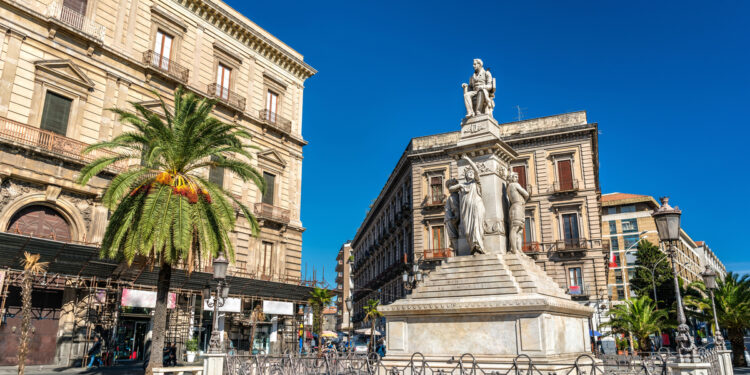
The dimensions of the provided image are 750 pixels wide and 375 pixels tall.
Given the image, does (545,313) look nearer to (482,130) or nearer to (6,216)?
(482,130)

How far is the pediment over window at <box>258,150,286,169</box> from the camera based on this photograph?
2950 centimetres

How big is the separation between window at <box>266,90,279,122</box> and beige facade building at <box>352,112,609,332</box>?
12.4 meters

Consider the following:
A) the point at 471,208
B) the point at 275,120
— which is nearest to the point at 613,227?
the point at 275,120

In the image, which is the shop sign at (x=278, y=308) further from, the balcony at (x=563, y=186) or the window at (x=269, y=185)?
the balcony at (x=563, y=186)

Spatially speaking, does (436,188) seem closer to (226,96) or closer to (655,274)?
(226,96)

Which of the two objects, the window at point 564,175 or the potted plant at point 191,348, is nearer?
the potted plant at point 191,348

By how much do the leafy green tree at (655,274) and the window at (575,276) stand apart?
41.9 ft

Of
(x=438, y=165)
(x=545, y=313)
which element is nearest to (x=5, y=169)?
(x=545, y=313)

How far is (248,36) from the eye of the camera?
3023 centimetres

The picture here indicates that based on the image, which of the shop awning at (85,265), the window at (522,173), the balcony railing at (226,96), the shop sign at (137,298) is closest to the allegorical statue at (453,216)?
the shop awning at (85,265)

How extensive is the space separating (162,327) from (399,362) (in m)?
8.50

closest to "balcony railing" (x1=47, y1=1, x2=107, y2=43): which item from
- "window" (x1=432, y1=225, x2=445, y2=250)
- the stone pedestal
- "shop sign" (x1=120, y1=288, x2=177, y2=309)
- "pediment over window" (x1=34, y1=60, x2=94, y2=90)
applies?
"pediment over window" (x1=34, y1=60, x2=94, y2=90)

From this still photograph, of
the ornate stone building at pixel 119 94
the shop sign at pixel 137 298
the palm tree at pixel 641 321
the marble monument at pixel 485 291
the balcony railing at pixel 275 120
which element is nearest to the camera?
the marble monument at pixel 485 291

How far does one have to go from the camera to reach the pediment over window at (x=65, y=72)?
2036cm
